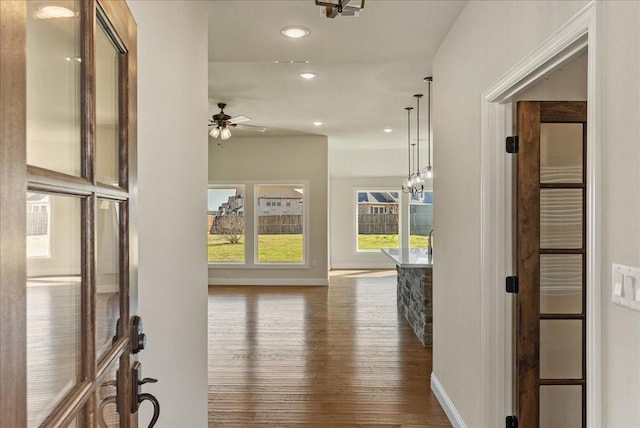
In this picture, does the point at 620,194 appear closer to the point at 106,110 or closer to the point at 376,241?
the point at 106,110

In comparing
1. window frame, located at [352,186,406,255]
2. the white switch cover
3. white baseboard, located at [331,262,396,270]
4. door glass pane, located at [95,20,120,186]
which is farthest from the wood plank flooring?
window frame, located at [352,186,406,255]

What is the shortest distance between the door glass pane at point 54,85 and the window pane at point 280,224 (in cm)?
806

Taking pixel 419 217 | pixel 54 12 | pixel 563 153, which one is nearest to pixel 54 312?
pixel 54 12

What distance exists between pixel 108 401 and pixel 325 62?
3.59 metres

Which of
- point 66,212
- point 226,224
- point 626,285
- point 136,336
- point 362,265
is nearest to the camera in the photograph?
point 66,212

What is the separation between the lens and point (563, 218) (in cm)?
248

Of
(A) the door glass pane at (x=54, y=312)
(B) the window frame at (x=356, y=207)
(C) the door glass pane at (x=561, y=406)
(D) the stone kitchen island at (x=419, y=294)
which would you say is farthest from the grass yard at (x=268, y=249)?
(A) the door glass pane at (x=54, y=312)

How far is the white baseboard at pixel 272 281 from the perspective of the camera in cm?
873

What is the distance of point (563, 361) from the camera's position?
8.28 ft

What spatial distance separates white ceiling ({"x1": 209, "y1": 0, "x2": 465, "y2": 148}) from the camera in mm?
2846

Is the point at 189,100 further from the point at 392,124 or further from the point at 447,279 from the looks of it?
the point at 392,124

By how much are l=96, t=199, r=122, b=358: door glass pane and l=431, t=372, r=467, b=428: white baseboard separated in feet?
8.17

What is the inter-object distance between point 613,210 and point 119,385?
4.69ft

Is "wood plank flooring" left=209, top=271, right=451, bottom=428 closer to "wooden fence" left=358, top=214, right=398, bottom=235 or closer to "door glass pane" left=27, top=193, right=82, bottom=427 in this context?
"door glass pane" left=27, top=193, right=82, bottom=427
